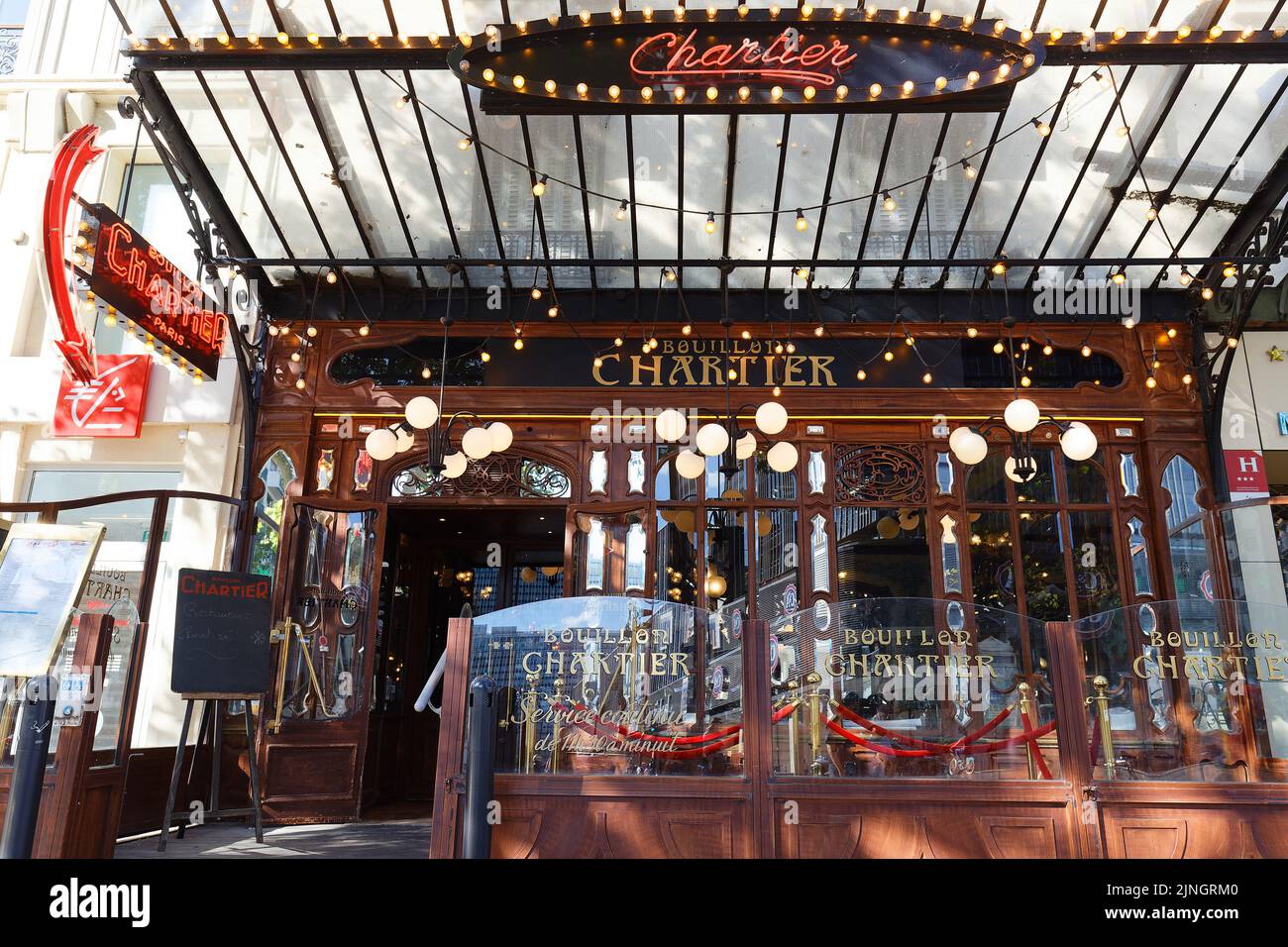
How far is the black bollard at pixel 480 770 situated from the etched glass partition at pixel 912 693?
1.29m

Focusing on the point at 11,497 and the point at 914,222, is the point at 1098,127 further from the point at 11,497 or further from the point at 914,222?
the point at 11,497

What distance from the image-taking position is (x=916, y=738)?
404 centimetres

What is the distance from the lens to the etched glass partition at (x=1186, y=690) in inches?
156

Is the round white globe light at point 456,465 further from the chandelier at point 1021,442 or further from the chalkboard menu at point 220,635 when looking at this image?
the chandelier at point 1021,442

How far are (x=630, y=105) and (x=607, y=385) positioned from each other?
2.81m

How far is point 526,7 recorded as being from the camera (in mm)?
5863

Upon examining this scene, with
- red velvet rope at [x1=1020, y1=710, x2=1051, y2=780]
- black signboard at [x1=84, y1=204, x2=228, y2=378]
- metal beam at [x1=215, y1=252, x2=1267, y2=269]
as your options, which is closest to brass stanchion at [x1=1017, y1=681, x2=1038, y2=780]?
red velvet rope at [x1=1020, y1=710, x2=1051, y2=780]

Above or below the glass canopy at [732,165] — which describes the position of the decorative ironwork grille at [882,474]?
below

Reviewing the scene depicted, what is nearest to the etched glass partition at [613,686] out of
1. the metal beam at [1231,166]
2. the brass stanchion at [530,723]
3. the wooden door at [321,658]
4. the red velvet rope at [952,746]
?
the brass stanchion at [530,723]

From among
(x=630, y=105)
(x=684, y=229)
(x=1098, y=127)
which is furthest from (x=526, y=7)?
(x=1098, y=127)

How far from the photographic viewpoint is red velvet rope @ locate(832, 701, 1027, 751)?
4.02 meters

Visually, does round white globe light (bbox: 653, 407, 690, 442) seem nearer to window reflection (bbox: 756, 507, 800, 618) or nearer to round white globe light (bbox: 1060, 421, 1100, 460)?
window reflection (bbox: 756, 507, 800, 618)

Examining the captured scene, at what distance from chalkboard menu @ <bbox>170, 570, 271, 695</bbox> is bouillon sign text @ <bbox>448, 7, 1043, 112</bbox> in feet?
12.3

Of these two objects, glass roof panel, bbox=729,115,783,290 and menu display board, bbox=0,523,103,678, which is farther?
glass roof panel, bbox=729,115,783,290
